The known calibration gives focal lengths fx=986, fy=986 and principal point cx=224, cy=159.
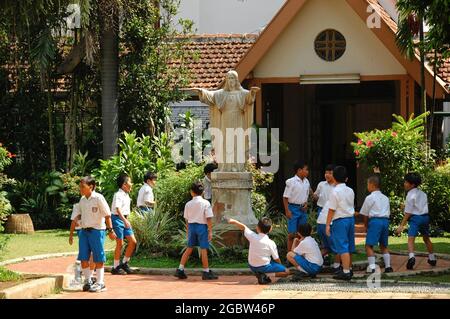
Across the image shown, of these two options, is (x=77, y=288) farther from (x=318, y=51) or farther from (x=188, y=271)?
(x=318, y=51)

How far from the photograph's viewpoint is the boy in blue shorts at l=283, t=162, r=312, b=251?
15.2 meters

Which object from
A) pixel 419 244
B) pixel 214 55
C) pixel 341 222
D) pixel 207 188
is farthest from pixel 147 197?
pixel 214 55

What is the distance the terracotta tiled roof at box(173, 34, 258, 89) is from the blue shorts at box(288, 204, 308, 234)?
31.0 feet

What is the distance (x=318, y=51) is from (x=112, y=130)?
16.8 feet

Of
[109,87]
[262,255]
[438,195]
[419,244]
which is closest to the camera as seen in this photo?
[262,255]

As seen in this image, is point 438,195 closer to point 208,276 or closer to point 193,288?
point 208,276

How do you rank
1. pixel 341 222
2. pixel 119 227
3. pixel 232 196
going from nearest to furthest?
pixel 341 222, pixel 119 227, pixel 232 196

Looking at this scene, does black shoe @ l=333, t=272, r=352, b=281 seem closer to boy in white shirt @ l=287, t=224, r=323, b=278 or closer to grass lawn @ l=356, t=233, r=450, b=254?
boy in white shirt @ l=287, t=224, r=323, b=278

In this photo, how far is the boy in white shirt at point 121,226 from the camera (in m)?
14.5

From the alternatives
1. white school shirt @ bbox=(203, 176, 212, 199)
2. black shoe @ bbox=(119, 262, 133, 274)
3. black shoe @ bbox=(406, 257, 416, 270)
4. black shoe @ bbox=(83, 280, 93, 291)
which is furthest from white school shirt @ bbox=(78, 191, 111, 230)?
black shoe @ bbox=(406, 257, 416, 270)

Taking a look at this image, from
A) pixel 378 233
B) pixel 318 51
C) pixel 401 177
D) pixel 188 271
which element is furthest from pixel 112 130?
pixel 378 233

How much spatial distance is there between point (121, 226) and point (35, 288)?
301cm

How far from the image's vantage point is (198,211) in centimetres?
1396

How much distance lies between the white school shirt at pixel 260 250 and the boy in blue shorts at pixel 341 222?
0.83m
